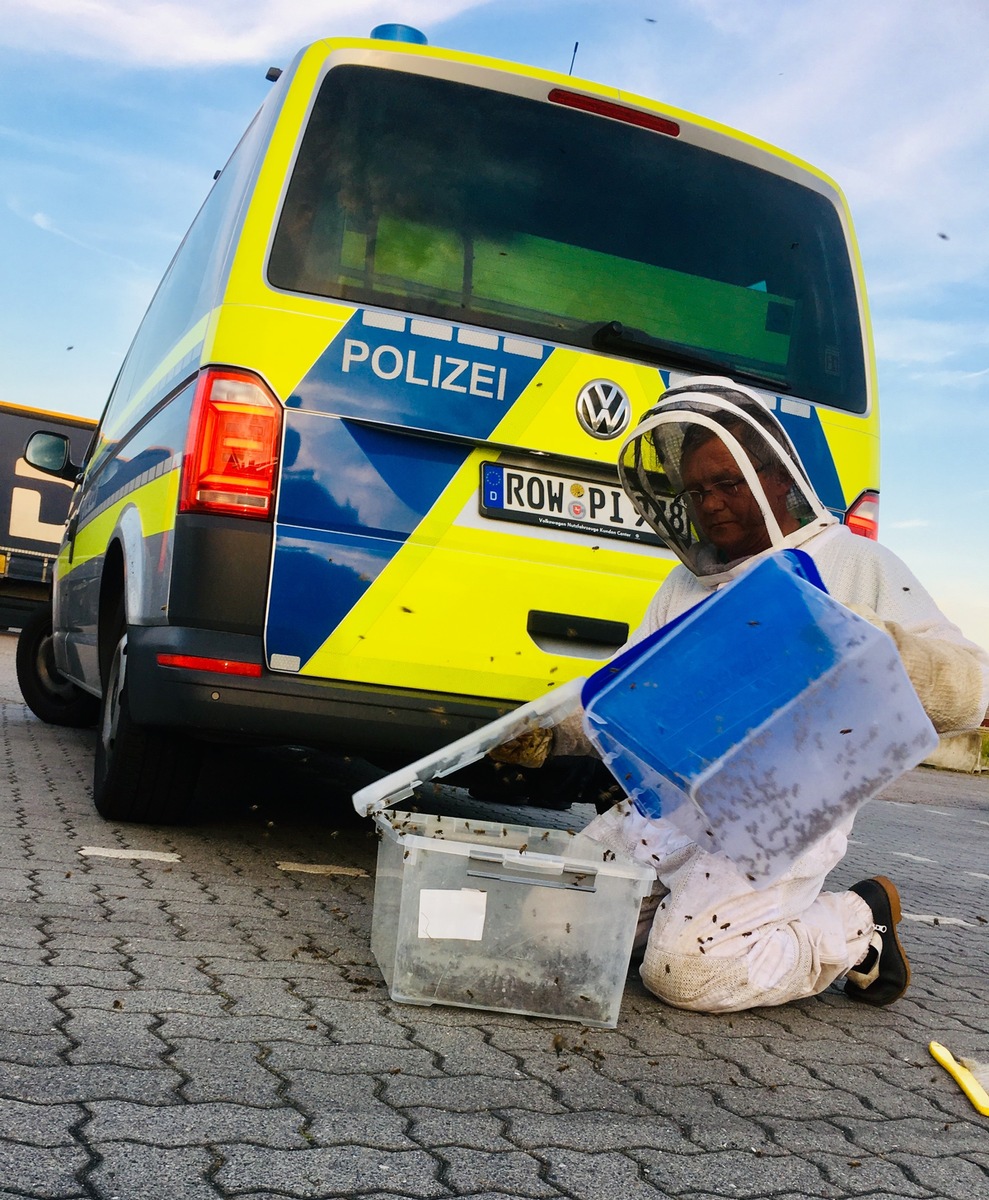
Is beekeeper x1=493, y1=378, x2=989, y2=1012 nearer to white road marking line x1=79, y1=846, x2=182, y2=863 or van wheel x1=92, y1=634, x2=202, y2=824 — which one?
white road marking line x1=79, y1=846, x2=182, y2=863

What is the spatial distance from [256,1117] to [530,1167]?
0.46 m

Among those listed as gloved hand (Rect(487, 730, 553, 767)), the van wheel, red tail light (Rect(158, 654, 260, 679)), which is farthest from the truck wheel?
gloved hand (Rect(487, 730, 553, 767))

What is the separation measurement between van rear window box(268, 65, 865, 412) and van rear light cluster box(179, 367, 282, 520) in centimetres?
36

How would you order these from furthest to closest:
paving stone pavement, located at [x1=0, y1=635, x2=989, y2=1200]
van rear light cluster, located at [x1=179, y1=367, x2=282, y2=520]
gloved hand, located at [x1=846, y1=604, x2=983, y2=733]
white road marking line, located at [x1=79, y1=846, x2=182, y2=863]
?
white road marking line, located at [x1=79, y1=846, x2=182, y2=863], van rear light cluster, located at [x1=179, y1=367, x2=282, y2=520], gloved hand, located at [x1=846, y1=604, x2=983, y2=733], paving stone pavement, located at [x1=0, y1=635, x2=989, y2=1200]

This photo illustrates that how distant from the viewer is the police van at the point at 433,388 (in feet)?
12.2

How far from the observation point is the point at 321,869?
14.1 feet

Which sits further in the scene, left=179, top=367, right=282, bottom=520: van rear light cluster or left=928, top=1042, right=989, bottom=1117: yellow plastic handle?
left=179, top=367, right=282, bottom=520: van rear light cluster

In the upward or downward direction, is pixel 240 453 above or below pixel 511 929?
above

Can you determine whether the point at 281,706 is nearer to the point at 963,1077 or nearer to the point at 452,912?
the point at 452,912

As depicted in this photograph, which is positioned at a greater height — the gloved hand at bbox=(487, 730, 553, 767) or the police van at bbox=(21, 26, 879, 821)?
the police van at bbox=(21, 26, 879, 821)

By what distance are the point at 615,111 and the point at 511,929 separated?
2682 millimetres

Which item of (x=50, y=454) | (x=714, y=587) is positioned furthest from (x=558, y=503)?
(x=50, y=454)

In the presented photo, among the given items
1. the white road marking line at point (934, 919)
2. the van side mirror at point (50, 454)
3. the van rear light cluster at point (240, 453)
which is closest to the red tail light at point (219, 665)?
the van rear light cluster at point (240, 453)

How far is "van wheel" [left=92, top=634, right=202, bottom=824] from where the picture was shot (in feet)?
14.3
